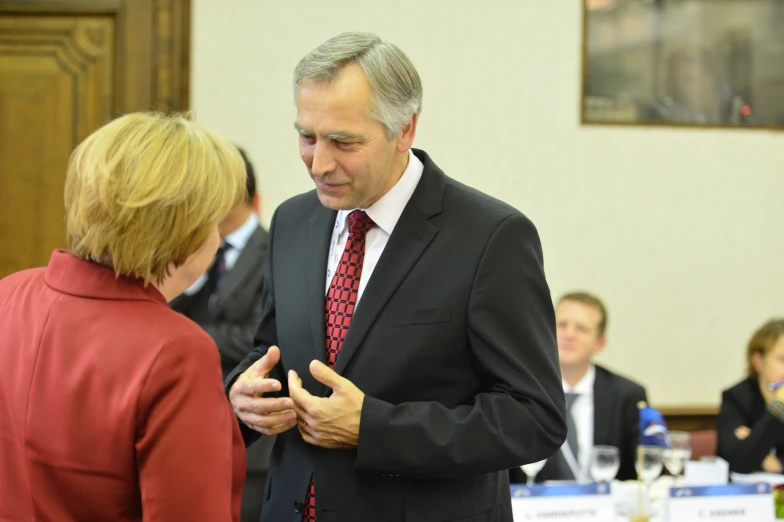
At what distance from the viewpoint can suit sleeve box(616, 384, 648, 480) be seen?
3.65m

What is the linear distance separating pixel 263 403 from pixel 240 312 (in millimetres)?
1558

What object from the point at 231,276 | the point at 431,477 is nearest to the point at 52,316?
the point at 431,477

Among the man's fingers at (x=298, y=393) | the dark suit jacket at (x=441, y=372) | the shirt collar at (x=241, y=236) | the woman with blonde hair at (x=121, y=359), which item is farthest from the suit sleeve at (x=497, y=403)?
the shirt collar at (x=241, y=236)

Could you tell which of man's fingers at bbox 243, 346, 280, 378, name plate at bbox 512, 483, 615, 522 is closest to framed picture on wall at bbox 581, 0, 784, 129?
name plate at bbox 512, 483, 615, 522

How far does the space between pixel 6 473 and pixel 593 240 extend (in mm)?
4061

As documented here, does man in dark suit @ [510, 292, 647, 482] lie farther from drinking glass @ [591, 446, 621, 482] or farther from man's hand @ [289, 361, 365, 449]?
man's hand @ [289, 361, 365, 449]

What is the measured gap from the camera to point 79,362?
134 centimetres

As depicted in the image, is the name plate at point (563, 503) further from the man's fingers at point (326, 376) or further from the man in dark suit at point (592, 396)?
the man's fingers at point (326, 376)

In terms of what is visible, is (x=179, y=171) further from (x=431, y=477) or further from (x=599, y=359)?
(x=599, y=359)

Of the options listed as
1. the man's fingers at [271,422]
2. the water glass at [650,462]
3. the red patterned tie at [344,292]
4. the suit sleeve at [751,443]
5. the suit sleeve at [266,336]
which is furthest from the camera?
the suit sleeve at [751,443]

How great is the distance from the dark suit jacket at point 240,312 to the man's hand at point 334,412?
1508 millimetres

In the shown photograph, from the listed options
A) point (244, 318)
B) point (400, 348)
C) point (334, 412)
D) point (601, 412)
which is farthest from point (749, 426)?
point (334, 412)

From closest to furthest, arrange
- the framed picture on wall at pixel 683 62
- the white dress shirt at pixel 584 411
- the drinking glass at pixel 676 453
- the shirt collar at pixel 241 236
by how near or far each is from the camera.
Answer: the drinking glass at pixel 676 453 → the shirt collar at pixel 241 236 → the white dress shirt at pixel 584 411 → the framed picture on wall at pixel 683 62

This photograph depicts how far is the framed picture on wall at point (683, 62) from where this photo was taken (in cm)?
494
